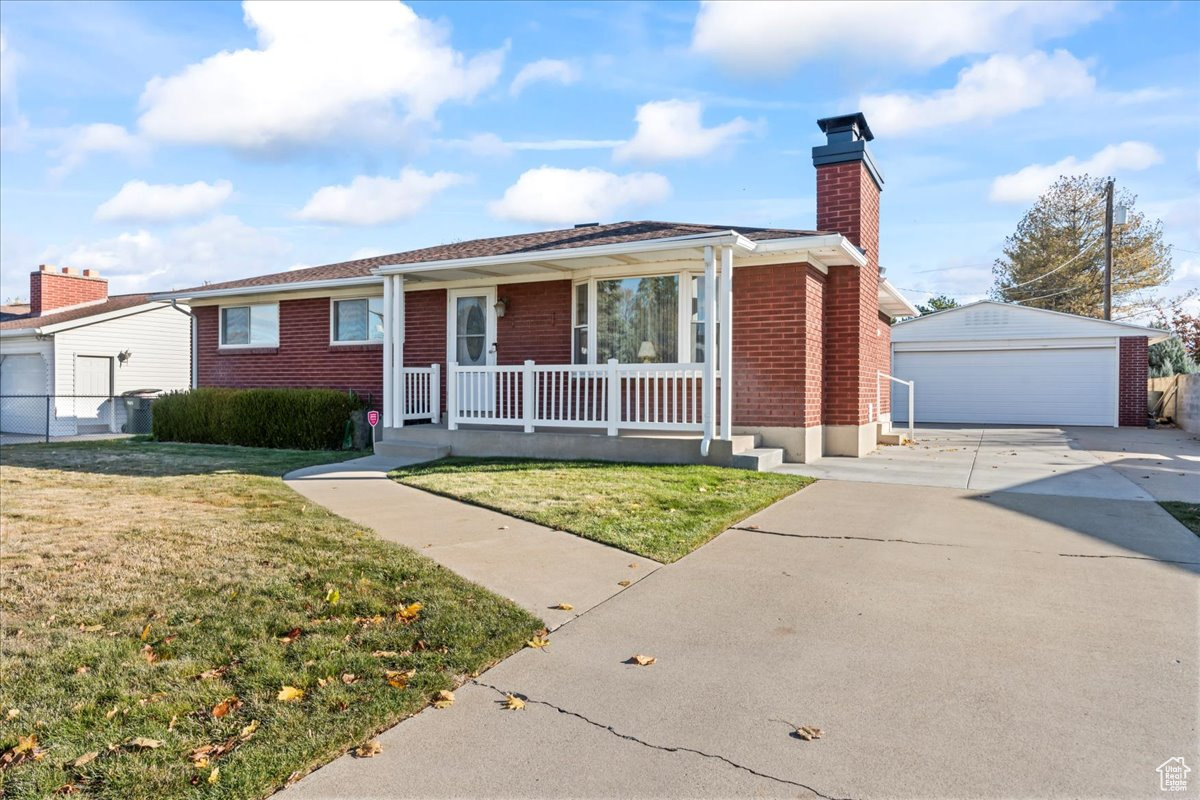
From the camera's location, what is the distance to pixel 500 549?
5.30m

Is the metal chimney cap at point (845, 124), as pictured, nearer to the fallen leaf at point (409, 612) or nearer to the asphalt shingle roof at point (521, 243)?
the asphalt shingle roof at point (521, 243)

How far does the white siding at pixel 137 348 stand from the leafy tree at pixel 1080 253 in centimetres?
3690

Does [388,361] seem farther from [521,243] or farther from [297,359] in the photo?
[297,359]

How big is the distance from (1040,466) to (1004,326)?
1272 cm

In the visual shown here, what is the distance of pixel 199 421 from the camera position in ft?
45.9

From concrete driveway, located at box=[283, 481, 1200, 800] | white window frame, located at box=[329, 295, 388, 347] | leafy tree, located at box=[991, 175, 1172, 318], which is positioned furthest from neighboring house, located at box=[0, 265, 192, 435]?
leafy tree, located at box=[991, 175, 1172, 318]

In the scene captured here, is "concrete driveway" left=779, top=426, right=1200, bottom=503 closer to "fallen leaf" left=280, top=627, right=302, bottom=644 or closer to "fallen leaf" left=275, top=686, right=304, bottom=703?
"fallen leaf" left=280, top=627, right=302, bottom=644

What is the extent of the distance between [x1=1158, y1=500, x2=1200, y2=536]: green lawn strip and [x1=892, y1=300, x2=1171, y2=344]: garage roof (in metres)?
15.1

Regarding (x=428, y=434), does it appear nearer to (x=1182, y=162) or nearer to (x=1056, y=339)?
(x=1182, y=162)

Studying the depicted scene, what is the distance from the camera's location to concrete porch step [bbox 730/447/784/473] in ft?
29.0

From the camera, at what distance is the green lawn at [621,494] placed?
568 cm

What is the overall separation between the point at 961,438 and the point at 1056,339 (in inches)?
310

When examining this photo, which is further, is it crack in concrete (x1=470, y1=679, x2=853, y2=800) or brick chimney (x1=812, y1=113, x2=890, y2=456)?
brick chimney (x1=812, y1=113, x2=890, y2=456)

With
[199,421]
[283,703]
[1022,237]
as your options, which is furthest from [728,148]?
[1022,237]
